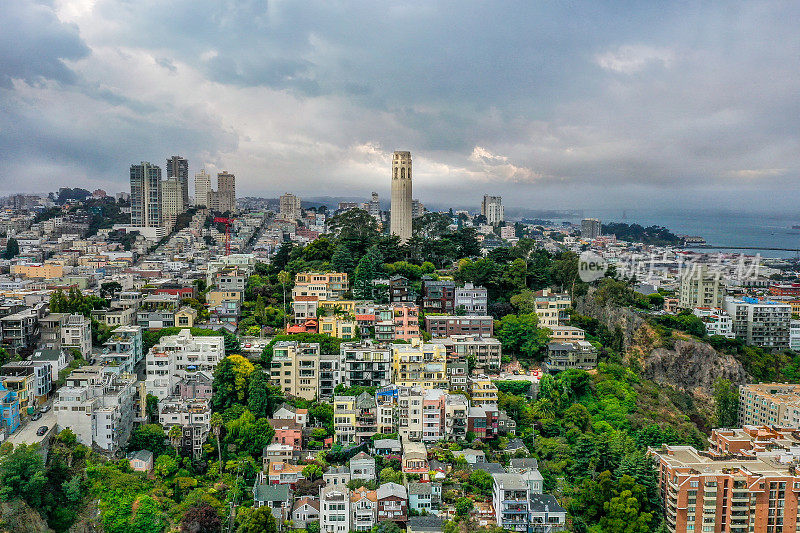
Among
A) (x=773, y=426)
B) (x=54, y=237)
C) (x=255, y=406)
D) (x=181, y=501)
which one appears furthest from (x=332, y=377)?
(x=54, y=237)

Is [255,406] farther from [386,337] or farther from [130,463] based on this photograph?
→ [386,337]

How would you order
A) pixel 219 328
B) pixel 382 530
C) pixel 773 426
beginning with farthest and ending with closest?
pixel 219 328
pixel 773 426
pixel 382 530

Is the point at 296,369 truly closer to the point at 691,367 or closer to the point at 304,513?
the point at 304,513

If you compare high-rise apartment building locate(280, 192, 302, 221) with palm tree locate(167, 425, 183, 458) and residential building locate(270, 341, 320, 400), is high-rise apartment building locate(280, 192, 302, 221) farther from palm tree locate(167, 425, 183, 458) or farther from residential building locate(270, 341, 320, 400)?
palm tree locate(167, 425, 183, 458)

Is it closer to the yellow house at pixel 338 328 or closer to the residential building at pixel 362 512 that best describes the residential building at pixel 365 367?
the yellow house at pixel 338 328

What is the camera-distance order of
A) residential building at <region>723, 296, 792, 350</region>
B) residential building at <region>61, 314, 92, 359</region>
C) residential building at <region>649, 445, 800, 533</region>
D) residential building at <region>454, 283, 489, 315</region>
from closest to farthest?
residential building at <region>649, 445, 800, 533</region> < residential building at <region>61, 314, 92, 359</region> < residential building at <region>454, 283, 489, 315</region> < residential building at <region>723, 296, 792, 350</region>

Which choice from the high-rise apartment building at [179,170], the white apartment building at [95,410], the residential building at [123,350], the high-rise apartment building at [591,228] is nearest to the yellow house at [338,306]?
the residential building at [123,350]

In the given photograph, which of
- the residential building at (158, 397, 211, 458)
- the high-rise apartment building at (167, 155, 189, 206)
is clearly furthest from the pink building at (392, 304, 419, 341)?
the high-rise apartment building at (167, 155, 189, 206)

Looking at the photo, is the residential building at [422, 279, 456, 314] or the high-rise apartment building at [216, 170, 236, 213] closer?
the residential building at [422, 279, 456, 314]
